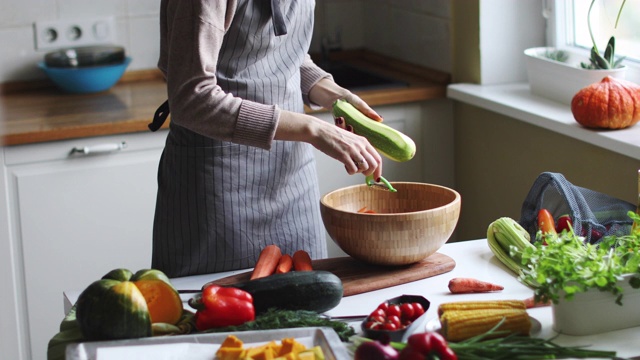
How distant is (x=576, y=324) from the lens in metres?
1.39

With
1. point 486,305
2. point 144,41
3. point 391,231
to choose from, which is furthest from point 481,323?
point 144,41

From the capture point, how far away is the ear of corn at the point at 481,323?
1368mm

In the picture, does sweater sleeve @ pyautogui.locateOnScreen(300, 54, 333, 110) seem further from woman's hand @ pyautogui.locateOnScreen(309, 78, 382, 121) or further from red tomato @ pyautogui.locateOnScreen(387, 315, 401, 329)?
red tomato @ pyautogui.locateOnScreen(387, 315, 401, 329)

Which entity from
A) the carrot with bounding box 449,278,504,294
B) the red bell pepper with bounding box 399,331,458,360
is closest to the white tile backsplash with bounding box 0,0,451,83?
the carrot with bounding box 449,278,504,294

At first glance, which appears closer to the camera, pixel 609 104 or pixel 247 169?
pixel 247 169

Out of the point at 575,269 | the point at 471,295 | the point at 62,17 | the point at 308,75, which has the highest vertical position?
the point at 62,17

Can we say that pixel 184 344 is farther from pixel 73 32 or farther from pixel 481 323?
pixel 73 32

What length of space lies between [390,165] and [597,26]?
0.74 m

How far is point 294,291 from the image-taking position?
1.47 meters

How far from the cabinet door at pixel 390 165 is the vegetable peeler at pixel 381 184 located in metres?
0.98

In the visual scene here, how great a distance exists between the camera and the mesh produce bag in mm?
1747

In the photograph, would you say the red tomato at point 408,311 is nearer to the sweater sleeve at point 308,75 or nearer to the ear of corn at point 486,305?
the ear of corn at point 486,305

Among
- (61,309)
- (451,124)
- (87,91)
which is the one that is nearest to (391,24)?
(451,124)

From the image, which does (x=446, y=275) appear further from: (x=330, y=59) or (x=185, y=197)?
(x=330, y=59)
